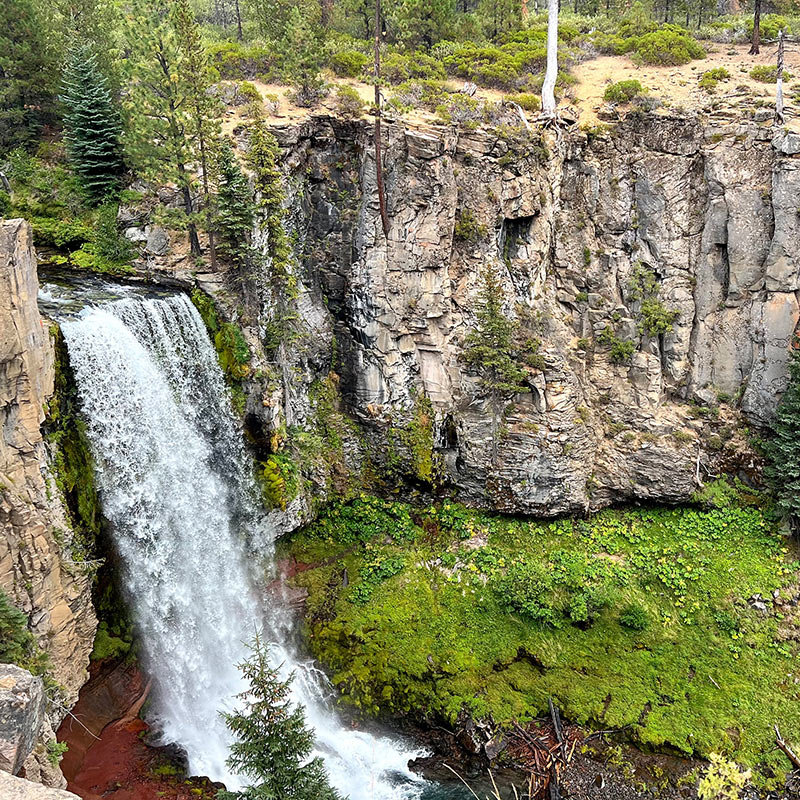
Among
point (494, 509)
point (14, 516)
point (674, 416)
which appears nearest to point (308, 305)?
point (494, 509)

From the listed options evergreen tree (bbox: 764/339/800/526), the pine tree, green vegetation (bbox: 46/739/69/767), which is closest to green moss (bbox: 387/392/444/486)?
evergreen tree (bbox: 764/339/800/526)

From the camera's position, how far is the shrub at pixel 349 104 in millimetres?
21766

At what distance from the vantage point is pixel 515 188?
22297mm

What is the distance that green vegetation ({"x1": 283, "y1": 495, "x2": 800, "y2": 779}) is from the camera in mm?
17922

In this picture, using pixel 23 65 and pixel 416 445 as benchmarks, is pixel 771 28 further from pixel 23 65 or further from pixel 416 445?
pixel 23 65

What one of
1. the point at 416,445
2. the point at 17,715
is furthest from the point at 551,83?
the point at 17,715

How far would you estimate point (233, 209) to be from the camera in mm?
18812

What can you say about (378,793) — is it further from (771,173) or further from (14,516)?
(771,173)

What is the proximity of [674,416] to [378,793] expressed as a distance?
1708 cm

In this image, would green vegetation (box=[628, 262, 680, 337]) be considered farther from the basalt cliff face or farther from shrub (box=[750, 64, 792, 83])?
shrub (box=[750, 64, 792, 83])

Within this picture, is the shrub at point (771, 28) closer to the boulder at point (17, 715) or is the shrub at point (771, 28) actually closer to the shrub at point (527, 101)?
the shrub at point (527, 101)

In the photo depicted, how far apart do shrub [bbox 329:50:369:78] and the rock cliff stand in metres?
17.6

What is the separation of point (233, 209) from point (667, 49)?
21.9 metres

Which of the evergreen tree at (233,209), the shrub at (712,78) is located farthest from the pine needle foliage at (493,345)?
the shrub at (712,78)
